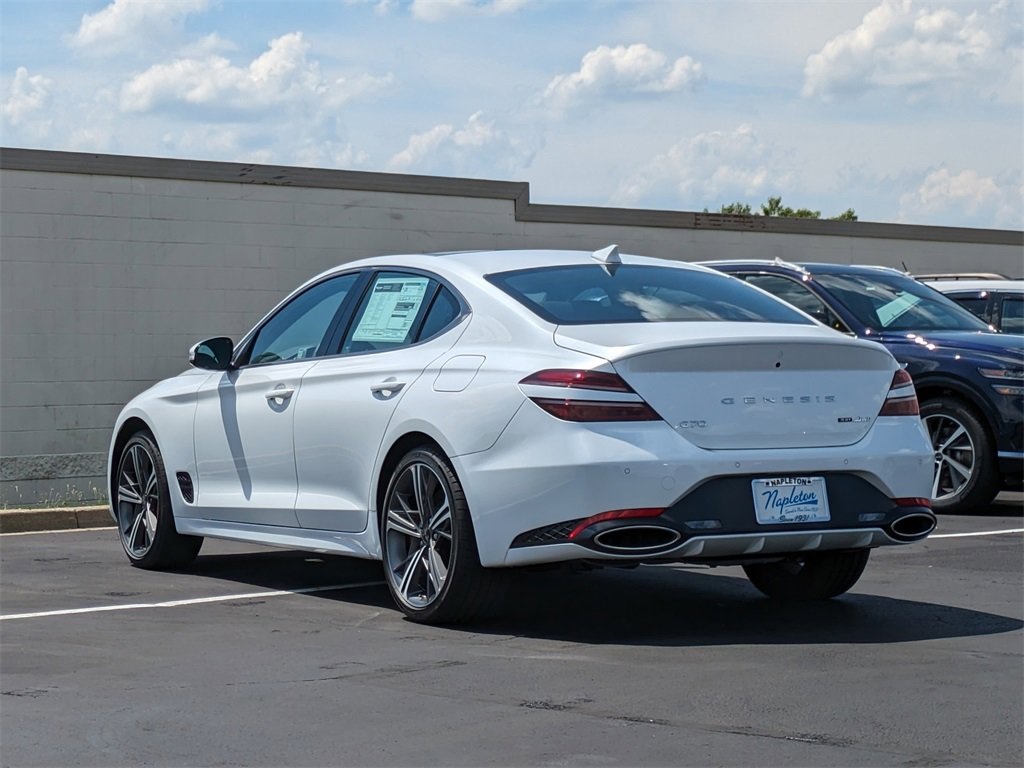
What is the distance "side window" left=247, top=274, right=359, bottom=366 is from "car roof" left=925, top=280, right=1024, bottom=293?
780 cm

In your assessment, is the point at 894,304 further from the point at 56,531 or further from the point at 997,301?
the point at 56,531

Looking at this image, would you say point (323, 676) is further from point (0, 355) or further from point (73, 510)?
point (0, 355)

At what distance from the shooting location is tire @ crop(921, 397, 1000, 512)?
1148 centimetres

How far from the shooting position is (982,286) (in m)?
14.6

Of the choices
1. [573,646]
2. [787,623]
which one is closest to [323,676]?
[573,646]

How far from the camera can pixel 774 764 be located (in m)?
4.38

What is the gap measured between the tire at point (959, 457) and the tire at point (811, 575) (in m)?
4.29

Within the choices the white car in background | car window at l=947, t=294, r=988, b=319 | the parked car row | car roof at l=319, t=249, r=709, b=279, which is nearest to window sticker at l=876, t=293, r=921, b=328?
the white car in background

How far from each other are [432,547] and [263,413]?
1672mm

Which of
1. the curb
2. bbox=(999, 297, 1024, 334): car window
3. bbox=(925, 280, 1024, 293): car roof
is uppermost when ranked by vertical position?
bbox=(925, 280, 1024, 293): car roof

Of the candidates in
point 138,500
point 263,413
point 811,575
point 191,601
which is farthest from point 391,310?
point 138,500

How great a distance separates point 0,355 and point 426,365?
9135mm

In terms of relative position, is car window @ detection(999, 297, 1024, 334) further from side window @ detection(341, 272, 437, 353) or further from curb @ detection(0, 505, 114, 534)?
side window @ detection(341, 272, 437, 353)

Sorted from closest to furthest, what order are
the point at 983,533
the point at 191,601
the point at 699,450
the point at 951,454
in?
the point at 699,450, the point at 191,601, the point at 983,533, the point at 951,454
